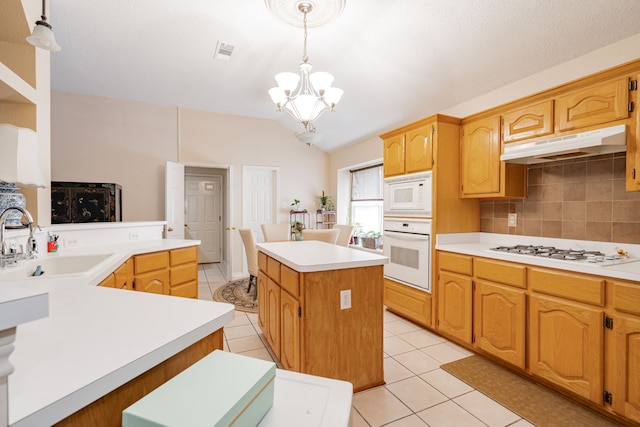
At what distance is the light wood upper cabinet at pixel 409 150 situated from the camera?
298 centimetres

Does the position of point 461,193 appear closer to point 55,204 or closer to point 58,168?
point 55,204

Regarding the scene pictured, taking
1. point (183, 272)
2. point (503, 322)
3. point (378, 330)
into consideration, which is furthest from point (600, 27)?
point (183, 272)

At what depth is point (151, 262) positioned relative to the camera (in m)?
2.68

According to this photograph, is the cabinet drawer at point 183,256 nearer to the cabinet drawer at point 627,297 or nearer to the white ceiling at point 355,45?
the white ceiling at point 355,45

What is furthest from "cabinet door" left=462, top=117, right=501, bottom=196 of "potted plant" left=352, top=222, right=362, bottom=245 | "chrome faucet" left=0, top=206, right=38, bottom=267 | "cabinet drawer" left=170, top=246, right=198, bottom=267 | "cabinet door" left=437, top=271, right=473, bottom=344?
"chrome faucet" left=0, top=206, right=38, bottom=267

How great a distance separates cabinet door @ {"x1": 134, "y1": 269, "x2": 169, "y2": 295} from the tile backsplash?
3.33 meters

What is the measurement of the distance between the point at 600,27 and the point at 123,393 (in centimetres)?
322

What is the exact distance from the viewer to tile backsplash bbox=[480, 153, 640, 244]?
2100 millimetres

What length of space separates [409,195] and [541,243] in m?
1.23

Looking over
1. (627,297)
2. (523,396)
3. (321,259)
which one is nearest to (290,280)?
(321,259)

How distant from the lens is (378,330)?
2043mm

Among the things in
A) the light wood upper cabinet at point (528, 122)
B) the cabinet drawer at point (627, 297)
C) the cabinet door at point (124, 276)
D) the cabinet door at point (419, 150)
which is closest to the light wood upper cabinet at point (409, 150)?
the cabinet door at point (419, 150)

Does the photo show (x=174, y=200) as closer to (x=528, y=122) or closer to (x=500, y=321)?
(x=500, y=321)

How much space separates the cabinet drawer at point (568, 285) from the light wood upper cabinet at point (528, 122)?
3.58ft
